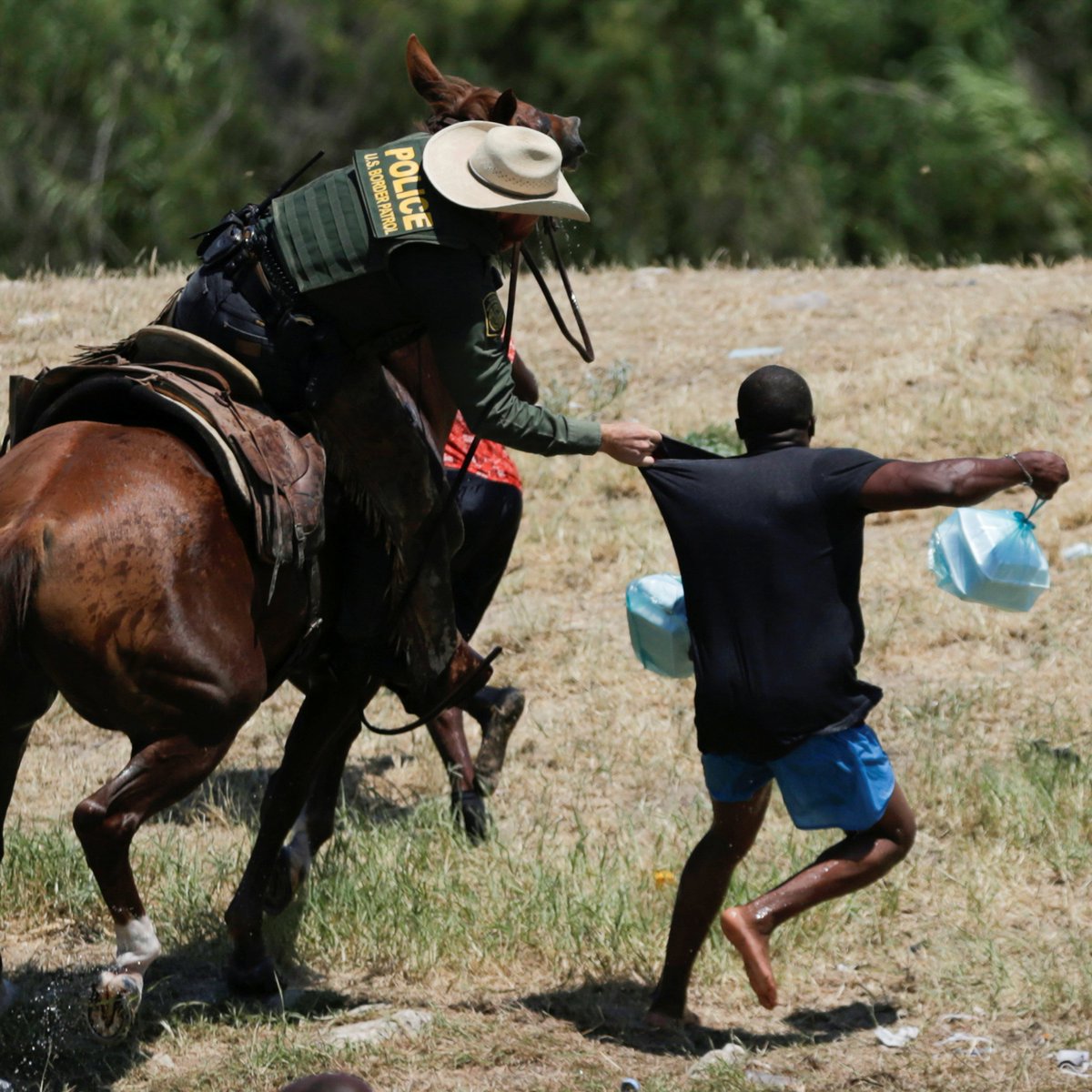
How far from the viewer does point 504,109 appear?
4.84m

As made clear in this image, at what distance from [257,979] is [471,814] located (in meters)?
1.25

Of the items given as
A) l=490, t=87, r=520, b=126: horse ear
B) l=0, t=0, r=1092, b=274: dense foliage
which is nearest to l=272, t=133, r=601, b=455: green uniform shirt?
l=490, t=87, r=520, b=126: horse ear

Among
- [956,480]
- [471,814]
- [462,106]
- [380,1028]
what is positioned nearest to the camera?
[956,480]

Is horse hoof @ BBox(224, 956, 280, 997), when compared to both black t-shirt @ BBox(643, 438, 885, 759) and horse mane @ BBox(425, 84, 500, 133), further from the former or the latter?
horse mane @ BBox(425, 84, 500, 133)

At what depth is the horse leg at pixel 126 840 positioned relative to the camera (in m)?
4.25

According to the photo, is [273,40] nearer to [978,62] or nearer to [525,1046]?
[978,62]

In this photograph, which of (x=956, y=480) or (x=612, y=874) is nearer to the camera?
(x=956, y=480)

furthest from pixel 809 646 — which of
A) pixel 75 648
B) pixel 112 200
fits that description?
pixel 112 200

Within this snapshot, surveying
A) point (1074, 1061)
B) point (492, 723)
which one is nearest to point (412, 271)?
point (492, 723)

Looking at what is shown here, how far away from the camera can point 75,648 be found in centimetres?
410

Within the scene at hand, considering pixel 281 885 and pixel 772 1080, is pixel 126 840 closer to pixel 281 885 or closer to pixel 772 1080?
pixel 281 885

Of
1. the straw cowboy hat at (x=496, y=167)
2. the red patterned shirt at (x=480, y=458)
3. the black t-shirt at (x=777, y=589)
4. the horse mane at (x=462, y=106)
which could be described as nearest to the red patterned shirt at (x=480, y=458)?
the red patterned shirt at (x=480, y=458)

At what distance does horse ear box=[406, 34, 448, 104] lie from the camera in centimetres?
→ 499

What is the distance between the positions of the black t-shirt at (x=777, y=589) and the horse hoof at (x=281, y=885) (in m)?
1.44
